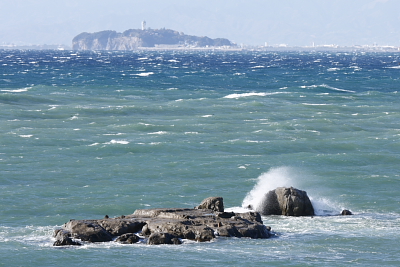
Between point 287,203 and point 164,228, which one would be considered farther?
point 287,203

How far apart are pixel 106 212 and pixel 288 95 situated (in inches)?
2558

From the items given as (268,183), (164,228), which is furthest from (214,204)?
(268,183)

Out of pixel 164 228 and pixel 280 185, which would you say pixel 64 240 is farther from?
pixel 280 185

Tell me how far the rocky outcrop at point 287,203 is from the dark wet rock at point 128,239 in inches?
304

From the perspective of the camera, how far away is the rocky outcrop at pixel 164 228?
2584 cm

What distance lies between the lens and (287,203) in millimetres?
31141

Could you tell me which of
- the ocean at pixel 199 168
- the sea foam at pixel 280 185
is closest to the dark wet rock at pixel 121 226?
the ocean at pixel 199 168

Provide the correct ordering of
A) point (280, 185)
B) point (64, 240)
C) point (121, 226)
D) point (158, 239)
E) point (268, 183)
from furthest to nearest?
point (268, 183) → point (280, 185) → point (121, 226) → point (158, 239) → point (64, 240)

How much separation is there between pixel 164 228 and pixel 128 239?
1.44 metres

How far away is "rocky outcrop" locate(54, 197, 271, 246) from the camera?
84.8 ft

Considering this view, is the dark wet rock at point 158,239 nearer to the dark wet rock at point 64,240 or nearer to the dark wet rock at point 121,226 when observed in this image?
the dark wet rock at point 121,226

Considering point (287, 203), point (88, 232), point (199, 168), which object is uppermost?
point (88, 232)

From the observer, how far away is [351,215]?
105 feet

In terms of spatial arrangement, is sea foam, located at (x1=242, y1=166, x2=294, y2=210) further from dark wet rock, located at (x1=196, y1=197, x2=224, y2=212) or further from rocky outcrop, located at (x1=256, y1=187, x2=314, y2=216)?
dark wet rock, located at (x1=196, y1=197, x2=224, y2=212)
